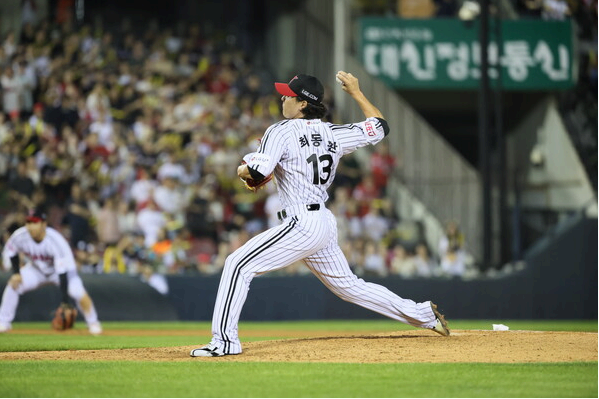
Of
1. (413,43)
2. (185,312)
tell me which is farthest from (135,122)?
(413,43)

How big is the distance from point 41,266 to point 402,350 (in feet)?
24.2

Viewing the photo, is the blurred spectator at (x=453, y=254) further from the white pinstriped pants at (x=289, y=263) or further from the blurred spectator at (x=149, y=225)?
the white pinstriped pants at (x=289, y=263)

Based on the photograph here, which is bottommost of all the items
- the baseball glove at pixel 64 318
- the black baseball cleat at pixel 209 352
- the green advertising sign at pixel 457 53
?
the baseball glove at pixel 64 318

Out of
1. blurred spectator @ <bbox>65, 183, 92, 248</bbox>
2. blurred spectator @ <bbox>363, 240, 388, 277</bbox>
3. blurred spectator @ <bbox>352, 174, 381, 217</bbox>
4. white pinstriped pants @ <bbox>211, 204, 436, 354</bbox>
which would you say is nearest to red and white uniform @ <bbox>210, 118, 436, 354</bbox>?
white pinstriped pants @ <bbox>211, 204, 436, 354</bbox>

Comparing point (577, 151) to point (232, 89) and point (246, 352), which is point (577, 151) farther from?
point (246, 352)

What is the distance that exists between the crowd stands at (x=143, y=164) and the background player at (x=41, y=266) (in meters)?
2.73

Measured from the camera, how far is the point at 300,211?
836 centimetres

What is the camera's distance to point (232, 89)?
23.1 meters

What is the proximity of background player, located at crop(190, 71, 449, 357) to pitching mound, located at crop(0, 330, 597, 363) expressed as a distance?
352 mm

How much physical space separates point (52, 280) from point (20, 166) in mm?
3705

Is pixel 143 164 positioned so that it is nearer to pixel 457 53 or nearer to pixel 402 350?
pixel 457 53

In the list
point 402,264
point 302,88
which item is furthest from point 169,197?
point 302,88

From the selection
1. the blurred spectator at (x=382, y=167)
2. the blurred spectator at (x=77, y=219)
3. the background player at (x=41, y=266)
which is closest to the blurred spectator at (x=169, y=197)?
the blurred spectator at (x=77, y=219)

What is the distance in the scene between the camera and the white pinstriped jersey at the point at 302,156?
324 inches
